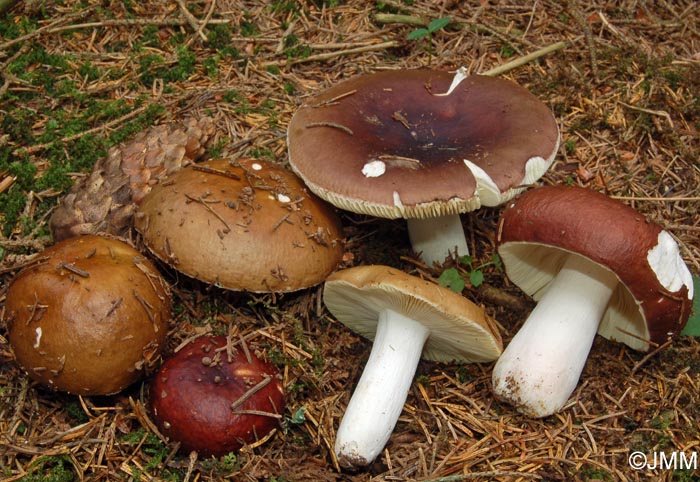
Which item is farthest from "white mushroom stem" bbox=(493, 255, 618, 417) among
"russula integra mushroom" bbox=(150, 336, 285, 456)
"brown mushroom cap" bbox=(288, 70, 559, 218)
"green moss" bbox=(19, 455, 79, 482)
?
"green moss" bbox=(19, 455, 79, 482)

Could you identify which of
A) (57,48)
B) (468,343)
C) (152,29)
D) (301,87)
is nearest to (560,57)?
(301,87)

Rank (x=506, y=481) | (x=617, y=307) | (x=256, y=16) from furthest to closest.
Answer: (x=256, y=16) → (x=617, y=307) → (x=506, y=481)

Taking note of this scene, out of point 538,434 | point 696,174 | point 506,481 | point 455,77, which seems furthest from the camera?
point 696,174

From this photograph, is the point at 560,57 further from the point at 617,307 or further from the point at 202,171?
the point at 202,171

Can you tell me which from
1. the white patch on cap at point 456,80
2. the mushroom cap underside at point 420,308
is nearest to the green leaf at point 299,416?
the mushroom cap underside at point 420,308

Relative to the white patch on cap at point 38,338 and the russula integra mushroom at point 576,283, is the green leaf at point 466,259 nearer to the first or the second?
the russula integra mushroom at point 576,283

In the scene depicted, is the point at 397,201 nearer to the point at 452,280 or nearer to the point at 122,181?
the point at 452,280

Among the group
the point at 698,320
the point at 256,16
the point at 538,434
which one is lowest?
the point at 538,434
